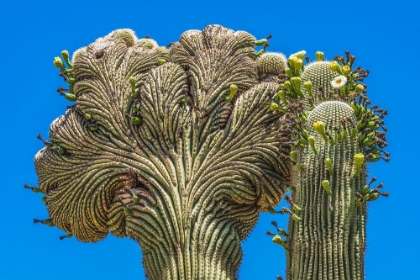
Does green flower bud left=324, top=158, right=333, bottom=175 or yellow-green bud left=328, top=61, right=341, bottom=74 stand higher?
yellow-green bud left=328, top=61, right=341, bottom=74

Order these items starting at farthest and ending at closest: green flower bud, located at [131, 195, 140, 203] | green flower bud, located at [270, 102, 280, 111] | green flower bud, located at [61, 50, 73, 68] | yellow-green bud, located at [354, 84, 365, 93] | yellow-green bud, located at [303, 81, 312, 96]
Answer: green flower bud, located at [61, 50, 73, 68]
green flower bud, located at [131, 195, 140, 203]
green flower bud, located at [270, 102, 280, 111]
yellow-green bud, located at [303, 81, 312, 96]
yellow-green bud, located at [354, 84, 365, 93]

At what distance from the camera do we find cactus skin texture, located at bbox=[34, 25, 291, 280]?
1115 centimetres

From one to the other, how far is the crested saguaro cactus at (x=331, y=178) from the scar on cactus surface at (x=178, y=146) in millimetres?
105

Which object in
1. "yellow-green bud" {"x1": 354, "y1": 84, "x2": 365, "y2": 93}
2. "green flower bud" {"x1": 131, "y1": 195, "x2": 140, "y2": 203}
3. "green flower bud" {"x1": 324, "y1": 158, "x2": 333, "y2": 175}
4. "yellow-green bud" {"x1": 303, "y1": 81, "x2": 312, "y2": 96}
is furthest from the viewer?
"green flower bud" {"x1": 131, "y1": 195, "x2": 140, "y2": 203}

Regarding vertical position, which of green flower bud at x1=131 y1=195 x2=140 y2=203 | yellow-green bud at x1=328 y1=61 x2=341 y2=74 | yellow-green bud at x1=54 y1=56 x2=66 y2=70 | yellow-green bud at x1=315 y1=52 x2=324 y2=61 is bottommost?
green flower bud at x1=131 y1=195 x2=140 y2=203

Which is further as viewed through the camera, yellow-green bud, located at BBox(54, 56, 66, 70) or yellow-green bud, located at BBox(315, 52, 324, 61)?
yellow-green bud, located at BBox(54, 56, 66, 70)

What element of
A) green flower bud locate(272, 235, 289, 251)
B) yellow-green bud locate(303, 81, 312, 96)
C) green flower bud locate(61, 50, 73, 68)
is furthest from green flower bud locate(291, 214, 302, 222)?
green flower bud locate(61, 50, 73, 68)

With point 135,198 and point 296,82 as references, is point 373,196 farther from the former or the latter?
point 135,198

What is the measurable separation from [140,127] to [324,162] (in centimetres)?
299

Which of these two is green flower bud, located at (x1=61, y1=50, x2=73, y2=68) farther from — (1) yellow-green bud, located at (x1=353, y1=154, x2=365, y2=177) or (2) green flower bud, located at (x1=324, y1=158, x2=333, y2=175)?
A: (1) yellow-green bud, located at (x1=353, y1=154, x2=365, y2=177)

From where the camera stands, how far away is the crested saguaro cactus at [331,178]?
9555 millimetres

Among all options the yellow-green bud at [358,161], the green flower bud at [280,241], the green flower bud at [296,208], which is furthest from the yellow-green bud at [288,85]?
the green flower bud at [280,241]

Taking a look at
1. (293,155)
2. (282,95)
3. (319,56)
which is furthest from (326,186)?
(319,56)

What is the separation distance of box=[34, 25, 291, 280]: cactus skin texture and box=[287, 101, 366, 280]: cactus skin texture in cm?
91
